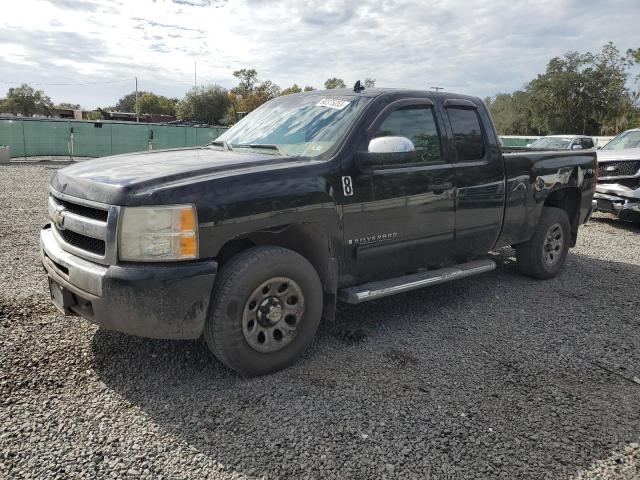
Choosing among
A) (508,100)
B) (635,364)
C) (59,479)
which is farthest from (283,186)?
(508,100)

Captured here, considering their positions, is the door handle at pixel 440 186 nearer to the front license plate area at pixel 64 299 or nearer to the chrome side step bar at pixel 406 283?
the chrome side step bar at pixel 406 283

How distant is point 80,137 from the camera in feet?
70.4

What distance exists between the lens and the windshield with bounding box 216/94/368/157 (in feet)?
12.5

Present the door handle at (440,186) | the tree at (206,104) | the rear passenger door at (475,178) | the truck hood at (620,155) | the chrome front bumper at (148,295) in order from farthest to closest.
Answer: the tree at (206,104), the truck hood at (620,155), the rear passenger door at (475,178), the door handle at (440,186), the chrome front bumper at (148,295)

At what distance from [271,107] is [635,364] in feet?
12.1

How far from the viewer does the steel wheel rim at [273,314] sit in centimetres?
322

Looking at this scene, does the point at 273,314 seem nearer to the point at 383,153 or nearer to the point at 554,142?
the point at 383,153

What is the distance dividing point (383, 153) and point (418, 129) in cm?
70

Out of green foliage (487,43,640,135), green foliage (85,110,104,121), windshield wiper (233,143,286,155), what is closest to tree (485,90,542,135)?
green foliage (487,43,640,135)

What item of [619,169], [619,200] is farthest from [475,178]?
[619,169]

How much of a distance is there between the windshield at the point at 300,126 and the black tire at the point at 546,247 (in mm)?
2812

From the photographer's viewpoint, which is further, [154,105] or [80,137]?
[154,105]

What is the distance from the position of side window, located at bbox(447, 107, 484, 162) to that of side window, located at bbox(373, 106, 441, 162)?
10.2 inches

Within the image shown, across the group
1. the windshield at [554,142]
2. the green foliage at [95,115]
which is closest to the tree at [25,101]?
the green foliage at [95,115]
